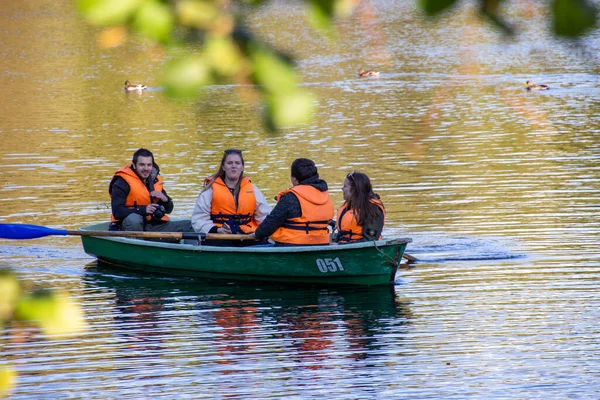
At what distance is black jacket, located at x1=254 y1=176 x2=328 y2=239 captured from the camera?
8969 mm

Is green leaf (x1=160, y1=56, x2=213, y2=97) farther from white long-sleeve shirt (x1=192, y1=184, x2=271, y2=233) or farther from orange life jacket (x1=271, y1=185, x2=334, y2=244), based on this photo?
white long-sleeve shirt (x1=192, y1=184, x2=271, y2=233)

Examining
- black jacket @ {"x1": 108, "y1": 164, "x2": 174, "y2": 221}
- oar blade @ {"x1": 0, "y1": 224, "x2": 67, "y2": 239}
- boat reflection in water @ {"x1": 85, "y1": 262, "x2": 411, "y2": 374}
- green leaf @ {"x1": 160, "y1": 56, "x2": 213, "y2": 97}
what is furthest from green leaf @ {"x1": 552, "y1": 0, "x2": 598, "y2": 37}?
black jacket @ {"x1": 108, "y1": 164, "x2": 174, "y2": 221}

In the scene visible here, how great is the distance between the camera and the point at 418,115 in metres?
23.0

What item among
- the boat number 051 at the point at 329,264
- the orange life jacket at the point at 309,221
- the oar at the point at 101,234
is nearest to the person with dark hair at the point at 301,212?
the orange life jacket at the point at 309,221

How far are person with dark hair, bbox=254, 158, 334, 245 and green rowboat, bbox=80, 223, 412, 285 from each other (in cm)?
19

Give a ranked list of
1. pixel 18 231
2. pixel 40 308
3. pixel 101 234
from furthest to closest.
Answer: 1. pixel 101 234
2. pixel 18 231
3. pixel 40 308

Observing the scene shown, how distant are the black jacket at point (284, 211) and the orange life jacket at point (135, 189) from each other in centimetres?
155

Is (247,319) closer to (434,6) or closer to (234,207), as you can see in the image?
(234,207)

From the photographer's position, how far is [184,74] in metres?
1.76

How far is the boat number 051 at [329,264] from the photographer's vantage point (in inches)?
355

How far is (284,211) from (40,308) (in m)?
7.16

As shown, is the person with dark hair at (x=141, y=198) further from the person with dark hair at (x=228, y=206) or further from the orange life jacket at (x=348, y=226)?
the orange life jacket at (x=348, y=226)

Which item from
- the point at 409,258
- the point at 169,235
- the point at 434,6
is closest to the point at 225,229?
the point at 169,235

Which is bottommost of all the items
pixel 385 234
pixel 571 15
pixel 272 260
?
pixel 385 234
